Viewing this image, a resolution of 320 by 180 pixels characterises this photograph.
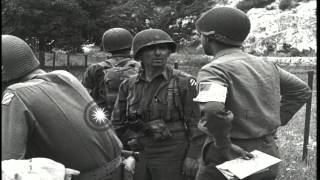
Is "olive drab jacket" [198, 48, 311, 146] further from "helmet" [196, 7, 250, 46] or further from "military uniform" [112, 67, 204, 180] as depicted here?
"military uniform" [112, 67, 204, 180]

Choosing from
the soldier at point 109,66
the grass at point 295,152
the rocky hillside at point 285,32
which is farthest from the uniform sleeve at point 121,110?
the rocky hillside at point 285,32

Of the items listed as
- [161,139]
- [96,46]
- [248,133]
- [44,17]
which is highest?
[248,133]

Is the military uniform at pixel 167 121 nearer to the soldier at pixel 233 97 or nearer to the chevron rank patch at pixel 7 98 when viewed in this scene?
the soldier at pixel 233 97

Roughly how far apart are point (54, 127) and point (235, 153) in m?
1.21

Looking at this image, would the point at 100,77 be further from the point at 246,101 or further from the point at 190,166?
the point at 246,101

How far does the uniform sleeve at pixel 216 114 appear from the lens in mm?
3490

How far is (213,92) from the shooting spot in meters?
3.50

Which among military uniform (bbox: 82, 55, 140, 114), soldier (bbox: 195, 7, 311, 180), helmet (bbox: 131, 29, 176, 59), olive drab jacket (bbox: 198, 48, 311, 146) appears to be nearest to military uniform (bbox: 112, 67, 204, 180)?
helmet (bbox: 131, 29, 176, 59)

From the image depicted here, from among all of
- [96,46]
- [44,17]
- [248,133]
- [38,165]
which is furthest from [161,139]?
[96,46]

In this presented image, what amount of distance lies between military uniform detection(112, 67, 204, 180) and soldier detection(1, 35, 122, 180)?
1.34 m

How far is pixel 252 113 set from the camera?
12.3 ft

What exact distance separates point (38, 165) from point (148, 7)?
22.0 meters

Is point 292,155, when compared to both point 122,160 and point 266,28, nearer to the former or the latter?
point 122,160

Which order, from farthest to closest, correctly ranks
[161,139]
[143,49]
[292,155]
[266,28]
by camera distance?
[266,28]
[292,155]
[143,49]
[161,139]
